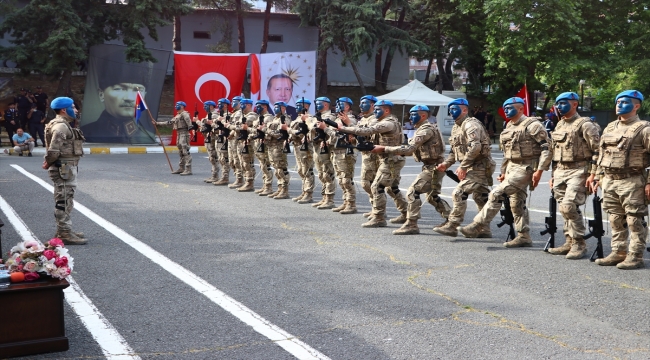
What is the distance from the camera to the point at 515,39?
1308 inches

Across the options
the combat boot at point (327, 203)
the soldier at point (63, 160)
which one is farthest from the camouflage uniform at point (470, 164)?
the soldier at point (63, 160)

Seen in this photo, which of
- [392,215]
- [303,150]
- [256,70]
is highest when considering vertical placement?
[256,70]

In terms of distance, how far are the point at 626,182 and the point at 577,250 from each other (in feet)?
3.55

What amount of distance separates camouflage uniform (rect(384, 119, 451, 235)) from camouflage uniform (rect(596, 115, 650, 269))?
2.82 m

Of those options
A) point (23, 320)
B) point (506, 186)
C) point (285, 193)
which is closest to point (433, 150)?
point (506, 186)

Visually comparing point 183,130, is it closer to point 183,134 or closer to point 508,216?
point 183,134

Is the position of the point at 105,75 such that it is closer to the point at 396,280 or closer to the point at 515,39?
the point at 515,39

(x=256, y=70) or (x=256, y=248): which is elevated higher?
(x=256, y=70)

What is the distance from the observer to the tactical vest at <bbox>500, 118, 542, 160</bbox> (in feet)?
31.0

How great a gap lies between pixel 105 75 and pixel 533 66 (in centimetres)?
1986

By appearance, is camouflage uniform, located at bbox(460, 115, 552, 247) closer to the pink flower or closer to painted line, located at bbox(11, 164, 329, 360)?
painted line, located at bbox(11, 164, 329, 360)

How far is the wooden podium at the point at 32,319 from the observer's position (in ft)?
17.5

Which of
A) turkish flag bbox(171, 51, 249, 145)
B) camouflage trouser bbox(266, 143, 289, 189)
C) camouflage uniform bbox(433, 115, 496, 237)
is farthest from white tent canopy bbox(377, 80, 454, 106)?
camouflage uniform bbox(433, 115, 496, 237)

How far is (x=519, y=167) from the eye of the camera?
376 inches
